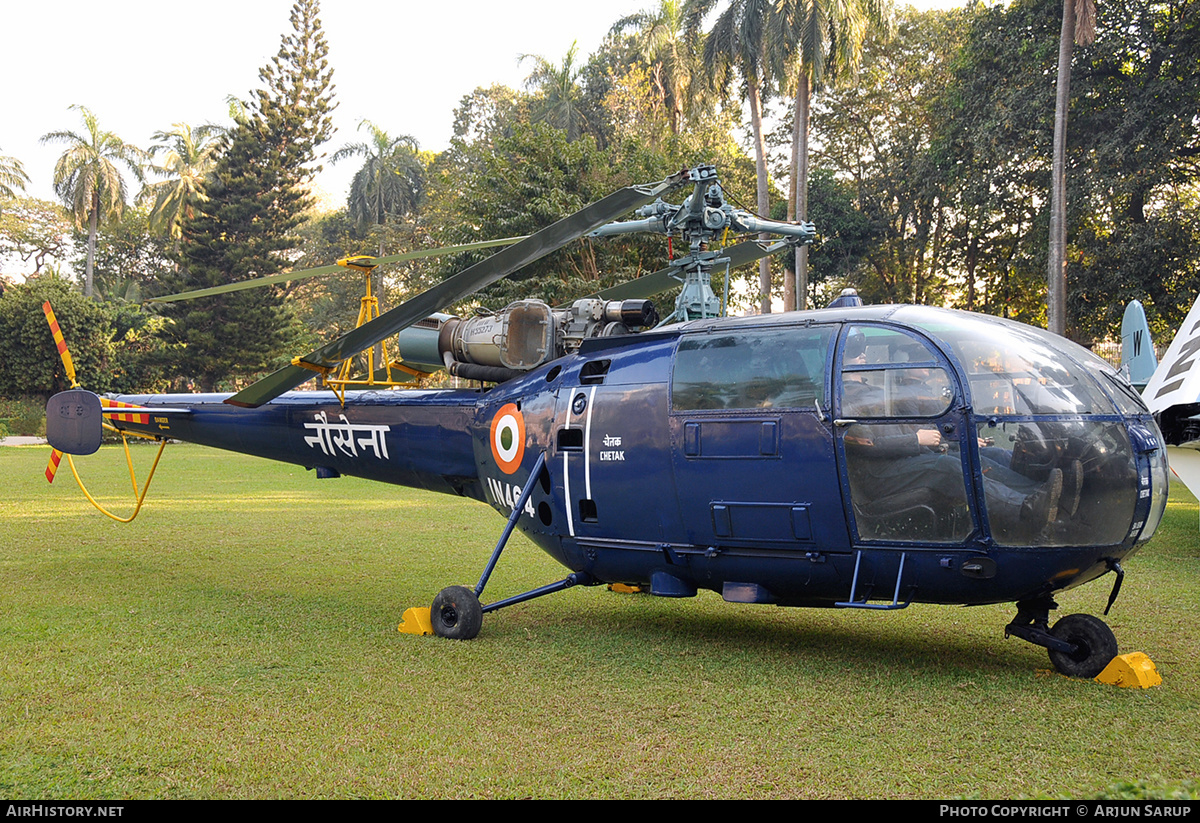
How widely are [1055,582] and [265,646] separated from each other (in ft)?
18.0

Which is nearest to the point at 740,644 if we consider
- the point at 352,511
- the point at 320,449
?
the point at 320,449

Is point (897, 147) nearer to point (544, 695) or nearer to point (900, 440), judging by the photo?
point (900, 440)

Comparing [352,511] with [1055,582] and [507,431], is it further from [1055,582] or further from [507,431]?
[1055,582]

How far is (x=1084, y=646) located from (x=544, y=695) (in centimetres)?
348

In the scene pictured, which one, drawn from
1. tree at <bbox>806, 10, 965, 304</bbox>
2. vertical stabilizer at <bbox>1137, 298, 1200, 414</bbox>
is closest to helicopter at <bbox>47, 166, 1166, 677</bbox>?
vertical stabilizer at <bbox>1137, 298, 1200, 414</bbox>

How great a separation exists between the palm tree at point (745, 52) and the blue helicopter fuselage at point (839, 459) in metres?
27.4

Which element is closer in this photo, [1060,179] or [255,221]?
[1060,179]

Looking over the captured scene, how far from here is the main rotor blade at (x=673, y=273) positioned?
8.02 m

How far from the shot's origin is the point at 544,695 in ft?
18.4

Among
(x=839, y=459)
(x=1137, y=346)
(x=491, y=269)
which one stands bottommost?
(x=839, y=459)

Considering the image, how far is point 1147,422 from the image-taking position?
566 cm

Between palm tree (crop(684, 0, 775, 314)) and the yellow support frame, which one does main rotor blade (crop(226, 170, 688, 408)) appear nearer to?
the yellow support frame

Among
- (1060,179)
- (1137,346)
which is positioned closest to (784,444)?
(1137,346)

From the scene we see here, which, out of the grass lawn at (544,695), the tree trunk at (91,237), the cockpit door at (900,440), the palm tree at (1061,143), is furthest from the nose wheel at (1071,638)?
the tree trunk at (91,237)
